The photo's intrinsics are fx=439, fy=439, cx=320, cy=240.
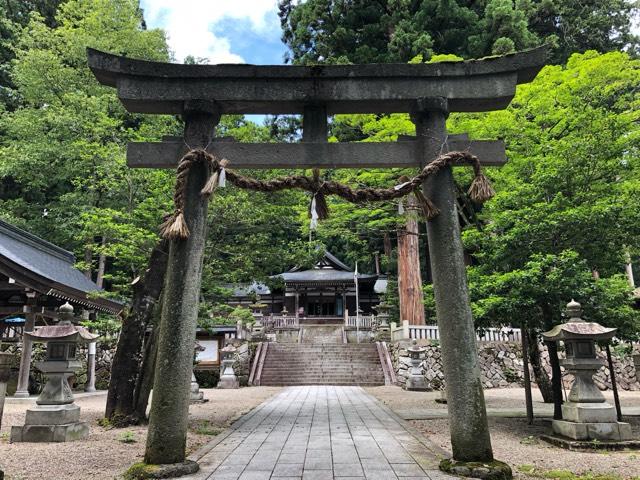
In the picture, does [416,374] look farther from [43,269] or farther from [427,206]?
[43,269]

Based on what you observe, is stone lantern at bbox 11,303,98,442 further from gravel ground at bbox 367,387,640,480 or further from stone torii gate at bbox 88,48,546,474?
gravel ground at bbox 367,387,640,480

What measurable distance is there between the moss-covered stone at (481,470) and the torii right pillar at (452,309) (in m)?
0.06

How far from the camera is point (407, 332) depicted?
18125mm

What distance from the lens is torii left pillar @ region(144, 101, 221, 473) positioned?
172 inches

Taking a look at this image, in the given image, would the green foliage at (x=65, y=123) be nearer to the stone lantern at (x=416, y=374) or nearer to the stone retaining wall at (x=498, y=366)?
the stone lantern at (x=416, y=374)

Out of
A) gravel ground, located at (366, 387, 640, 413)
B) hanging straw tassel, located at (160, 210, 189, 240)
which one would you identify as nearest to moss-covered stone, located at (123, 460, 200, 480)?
hanging straw tassel, located at (160, 210, 189, 240)

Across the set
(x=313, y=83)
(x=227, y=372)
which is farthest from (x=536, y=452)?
(x=227, y=372)

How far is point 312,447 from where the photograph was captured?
229 inches

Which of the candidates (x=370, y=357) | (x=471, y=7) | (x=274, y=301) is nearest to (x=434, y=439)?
(x=370, y=357)

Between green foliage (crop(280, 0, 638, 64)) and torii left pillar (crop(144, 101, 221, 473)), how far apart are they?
1408 centimetres

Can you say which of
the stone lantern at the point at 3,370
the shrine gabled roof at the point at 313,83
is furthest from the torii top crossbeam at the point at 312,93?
the stone lantern at the point at 3,370

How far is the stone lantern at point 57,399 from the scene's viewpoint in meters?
6.93

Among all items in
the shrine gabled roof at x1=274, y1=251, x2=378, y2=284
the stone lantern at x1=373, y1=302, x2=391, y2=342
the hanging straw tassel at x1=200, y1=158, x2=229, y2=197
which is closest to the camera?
the hanging straw tassel at x1=200, y1=158, x2=229, y2=197

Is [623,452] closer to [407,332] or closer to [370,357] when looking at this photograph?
[407,332]
